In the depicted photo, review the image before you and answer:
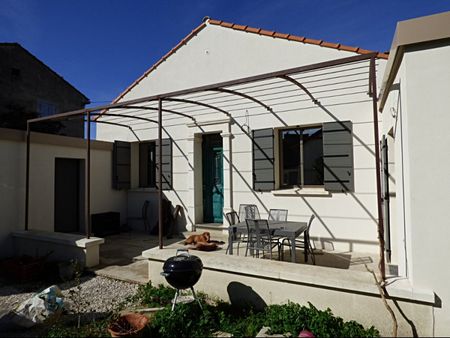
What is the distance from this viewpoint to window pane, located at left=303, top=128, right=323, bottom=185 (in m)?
5.91

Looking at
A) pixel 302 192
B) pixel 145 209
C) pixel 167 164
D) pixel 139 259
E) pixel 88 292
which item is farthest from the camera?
pixel 145 209

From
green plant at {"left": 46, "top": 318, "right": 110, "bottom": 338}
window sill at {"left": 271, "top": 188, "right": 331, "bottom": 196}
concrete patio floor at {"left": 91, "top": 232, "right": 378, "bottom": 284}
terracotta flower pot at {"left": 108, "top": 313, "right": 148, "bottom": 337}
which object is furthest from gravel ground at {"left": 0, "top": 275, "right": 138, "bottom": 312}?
window sill at {"left": 271, "top": 188, "right": 331, "bottom": 196}

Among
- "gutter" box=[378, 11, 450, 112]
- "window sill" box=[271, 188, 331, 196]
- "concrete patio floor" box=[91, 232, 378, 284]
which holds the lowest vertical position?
"concrete patio floor" box=[91, 232, 378, 284]

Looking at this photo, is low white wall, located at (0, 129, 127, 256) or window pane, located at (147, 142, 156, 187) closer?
low white wall, located at (0, 129, 127, 256)

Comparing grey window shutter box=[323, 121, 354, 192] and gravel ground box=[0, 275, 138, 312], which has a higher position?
grey window shutter box=[323, 121, 354, 192]

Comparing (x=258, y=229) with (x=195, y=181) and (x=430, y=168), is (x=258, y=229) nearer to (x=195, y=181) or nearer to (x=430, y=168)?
(x=430, y=168)

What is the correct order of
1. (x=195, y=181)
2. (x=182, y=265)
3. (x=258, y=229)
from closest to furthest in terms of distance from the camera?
(x=182, y=265) < (x=258, y=229) < (x=195, y=181)

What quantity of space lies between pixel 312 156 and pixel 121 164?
5.36 meters

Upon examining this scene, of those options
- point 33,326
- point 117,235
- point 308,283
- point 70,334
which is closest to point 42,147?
point 117,235

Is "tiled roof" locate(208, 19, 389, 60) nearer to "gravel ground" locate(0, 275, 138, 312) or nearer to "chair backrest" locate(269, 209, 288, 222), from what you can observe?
"chair backrest" locate(269, 209, 288, 222)

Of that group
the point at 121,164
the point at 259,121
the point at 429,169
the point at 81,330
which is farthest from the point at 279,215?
the point at 121,164

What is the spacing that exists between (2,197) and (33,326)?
3.67m

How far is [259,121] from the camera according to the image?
6.34 metres

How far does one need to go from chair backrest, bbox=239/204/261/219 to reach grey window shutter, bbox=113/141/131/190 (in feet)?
12.6
